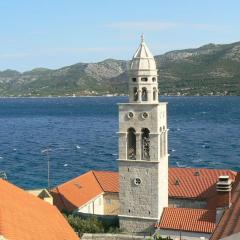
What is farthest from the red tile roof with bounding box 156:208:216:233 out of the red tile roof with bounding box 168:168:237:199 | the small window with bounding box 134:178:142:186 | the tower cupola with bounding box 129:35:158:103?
the tower cupola with bounding box 129:35:158:103

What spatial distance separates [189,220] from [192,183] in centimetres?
785

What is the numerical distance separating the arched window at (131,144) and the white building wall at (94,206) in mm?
6978

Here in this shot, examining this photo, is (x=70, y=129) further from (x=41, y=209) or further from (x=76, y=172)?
(x=41, y=209)

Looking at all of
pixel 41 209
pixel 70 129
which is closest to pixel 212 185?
pixel 41 209

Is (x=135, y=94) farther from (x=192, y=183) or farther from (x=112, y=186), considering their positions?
(x=112, y=186)

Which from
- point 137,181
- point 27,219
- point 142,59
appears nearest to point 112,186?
point 137,181

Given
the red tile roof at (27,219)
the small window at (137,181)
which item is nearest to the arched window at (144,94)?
the small window at (137,181)

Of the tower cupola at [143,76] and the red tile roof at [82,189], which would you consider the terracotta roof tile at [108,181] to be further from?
the tower cupola at [143,76]

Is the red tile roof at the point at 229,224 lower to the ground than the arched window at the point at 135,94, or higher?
lower

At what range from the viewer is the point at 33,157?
92000 millimetres

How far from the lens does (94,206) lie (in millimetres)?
44812

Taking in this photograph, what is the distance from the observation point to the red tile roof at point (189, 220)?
117ft

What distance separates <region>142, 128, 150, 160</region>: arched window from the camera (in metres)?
37.8

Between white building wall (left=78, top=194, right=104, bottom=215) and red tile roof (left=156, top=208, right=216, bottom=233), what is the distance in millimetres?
7957
